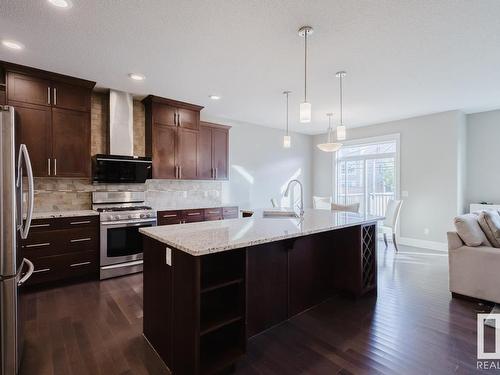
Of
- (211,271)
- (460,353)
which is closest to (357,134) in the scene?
(460,353)

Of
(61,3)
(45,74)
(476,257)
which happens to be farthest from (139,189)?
(476,257)

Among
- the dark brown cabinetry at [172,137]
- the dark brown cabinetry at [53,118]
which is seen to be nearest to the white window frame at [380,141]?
the dark brown cabinetry at [172,137]

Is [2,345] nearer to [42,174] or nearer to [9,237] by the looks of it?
[9,237]

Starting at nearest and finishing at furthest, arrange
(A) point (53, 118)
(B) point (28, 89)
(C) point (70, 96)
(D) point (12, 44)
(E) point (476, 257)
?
(D) point (12, 44), (E) point (476, 257), (B) point (28, 89), (A) point (53, 118), (C) point (70, 96)

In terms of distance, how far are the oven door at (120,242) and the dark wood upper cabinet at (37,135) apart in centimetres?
104

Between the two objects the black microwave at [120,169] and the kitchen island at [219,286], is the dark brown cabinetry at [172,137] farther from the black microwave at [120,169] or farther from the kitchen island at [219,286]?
the kitchen island at [219,286]

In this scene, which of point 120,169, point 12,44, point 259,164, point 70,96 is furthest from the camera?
point 259,164

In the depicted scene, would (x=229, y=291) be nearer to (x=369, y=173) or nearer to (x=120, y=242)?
(x=120, y=242)

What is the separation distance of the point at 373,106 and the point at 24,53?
5.00 m

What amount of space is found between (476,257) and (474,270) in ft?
0.46

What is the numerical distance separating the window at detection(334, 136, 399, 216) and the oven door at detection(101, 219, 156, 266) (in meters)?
4.92

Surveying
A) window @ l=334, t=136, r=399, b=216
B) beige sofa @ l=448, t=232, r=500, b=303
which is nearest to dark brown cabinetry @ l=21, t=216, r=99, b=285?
beige sofa @ l=448, t=232, r=500, b=303

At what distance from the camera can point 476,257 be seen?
2.78 meters

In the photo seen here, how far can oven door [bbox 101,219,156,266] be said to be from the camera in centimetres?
354
